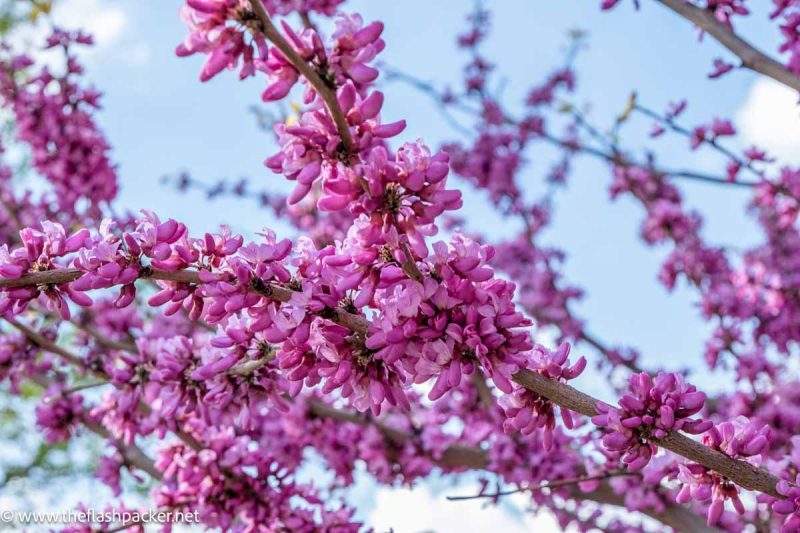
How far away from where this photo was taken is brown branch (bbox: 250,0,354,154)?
1584 mm

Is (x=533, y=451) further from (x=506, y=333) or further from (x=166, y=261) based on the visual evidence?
(x=166, y=261)

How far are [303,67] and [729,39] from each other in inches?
97.2

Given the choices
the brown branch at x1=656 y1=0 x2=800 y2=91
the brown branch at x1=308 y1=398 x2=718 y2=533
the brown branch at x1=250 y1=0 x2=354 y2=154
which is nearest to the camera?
the brown branch at x1=250 y1=0 x2=354 y2=154

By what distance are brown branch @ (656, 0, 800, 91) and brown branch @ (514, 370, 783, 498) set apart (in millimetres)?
2082

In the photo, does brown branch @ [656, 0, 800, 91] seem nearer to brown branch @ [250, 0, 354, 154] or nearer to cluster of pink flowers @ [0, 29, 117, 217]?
brown branch @ [250, 0, 354, 154]

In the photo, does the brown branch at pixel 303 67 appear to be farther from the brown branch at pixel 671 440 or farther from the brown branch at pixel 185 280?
the brown branch at pixel 671 440

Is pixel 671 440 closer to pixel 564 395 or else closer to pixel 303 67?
pixel 564 395

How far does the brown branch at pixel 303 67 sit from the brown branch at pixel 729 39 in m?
2.26

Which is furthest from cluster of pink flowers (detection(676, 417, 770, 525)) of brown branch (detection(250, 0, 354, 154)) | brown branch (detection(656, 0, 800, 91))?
brown branch (detection(656, 0, 800, 91))

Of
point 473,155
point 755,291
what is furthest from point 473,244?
point 473,155

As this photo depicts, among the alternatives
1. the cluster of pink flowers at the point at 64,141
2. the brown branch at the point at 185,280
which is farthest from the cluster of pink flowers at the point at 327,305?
the cluster of pink flowers at the point at 64,141

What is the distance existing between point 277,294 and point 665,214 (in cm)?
606

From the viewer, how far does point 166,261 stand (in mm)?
1902

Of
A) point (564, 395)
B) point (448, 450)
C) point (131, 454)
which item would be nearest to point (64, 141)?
point (131, 454)
